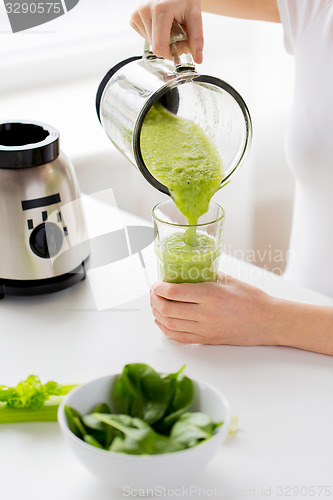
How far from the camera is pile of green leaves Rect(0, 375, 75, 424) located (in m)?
0.84

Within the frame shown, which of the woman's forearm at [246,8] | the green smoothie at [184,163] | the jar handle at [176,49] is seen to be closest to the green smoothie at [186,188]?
the green smoothie at [184,163]

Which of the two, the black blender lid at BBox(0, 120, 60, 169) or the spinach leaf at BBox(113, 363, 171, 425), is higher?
the black blender lid at BBox(0, 120, 60, 169)

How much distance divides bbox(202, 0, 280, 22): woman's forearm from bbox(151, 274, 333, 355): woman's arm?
2.40 feet

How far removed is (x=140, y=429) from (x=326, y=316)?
1.45 ft

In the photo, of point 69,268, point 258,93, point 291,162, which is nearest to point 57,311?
point 69,268

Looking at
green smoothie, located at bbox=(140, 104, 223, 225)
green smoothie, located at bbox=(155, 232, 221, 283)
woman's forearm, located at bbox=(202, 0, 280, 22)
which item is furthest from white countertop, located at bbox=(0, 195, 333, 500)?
woman's forearm, located at bbox=(202, 0, 280, 22)

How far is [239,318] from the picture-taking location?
1.00m

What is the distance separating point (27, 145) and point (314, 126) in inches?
23.3

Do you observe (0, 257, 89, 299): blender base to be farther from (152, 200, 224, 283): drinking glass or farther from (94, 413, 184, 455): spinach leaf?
(94, 413, 184, 455): spinach leaf

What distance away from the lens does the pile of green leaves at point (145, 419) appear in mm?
669

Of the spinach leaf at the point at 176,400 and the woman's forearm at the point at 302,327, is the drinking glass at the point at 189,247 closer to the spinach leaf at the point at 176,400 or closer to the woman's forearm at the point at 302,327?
the woman's forearm at the point at 302,327

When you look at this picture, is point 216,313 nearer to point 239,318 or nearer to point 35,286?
point 239,318

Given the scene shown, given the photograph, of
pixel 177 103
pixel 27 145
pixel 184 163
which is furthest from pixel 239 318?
pixel 27 145

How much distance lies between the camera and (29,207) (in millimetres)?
1105
